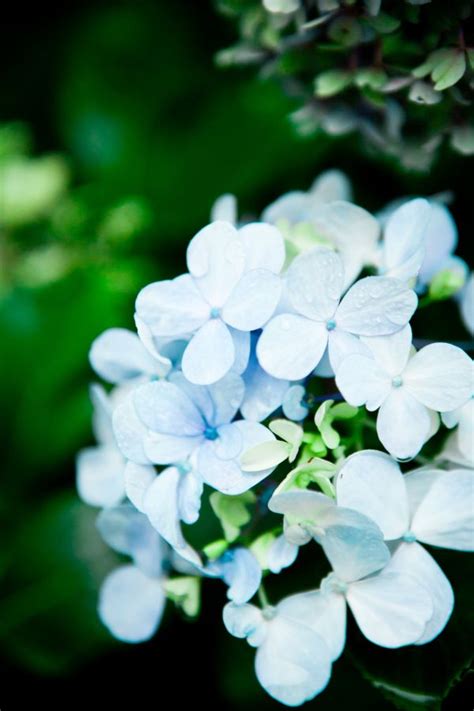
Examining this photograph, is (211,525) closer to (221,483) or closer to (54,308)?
(221,483)

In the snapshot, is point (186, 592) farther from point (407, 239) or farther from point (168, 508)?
point (407, 239)

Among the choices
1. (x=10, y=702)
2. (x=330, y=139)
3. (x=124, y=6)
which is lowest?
(x=10, y=702)

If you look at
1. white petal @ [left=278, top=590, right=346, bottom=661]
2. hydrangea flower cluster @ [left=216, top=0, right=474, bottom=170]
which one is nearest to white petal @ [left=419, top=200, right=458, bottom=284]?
hydrangea flower cluster @ [left=216, top=0, right=474, bottom=170]

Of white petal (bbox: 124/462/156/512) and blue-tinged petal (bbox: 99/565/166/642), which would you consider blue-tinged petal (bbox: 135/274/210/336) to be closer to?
white petal (bbox: 124/462/156/512)

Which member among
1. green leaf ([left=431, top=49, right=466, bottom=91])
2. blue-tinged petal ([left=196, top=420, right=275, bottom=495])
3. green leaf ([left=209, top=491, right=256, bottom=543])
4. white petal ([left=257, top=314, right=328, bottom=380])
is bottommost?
green leaf ([left=209, top=491, right=256, bottom=543])

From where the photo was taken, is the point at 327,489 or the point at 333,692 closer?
the point at 327,489

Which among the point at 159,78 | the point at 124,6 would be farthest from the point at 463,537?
the point at 124,6
